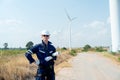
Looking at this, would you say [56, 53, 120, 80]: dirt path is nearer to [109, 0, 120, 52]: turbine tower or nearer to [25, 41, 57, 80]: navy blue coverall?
[25, 41, 57, 80]: navy blue coverall

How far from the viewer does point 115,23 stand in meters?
60.2

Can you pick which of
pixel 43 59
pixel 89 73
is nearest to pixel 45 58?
pixel 43 59

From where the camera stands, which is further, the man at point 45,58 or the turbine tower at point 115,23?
the turbine tower at point 115,23

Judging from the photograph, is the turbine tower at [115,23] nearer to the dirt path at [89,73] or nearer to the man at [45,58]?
the dirt path at [89,73]

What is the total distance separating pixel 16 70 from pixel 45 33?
5.87 meters

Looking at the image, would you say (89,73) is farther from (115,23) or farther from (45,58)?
(115,23)

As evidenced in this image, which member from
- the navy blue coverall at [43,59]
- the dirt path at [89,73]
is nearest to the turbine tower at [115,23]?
the dirt path at [89,73]

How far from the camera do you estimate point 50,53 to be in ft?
25.2

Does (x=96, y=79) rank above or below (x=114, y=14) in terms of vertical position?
below

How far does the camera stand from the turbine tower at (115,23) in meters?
59.4

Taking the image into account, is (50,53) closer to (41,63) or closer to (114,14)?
(41,63)

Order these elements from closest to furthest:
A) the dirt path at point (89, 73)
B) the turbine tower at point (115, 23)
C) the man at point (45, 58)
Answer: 1. the man at point (45, 58)
2. the dirt path at point (89, 73)
3. the turbine tower at point (115, 23)

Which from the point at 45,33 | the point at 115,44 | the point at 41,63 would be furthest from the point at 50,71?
the point at 115,44

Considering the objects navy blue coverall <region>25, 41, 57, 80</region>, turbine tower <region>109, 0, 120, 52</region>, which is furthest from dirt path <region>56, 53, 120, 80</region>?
turbine tower <region>109, 0, 120, 52</region>
